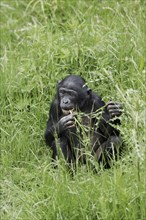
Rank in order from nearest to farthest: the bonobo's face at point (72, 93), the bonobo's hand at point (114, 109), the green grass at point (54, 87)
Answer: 1. the green grass at point (54, 87)
2. the bonobo's hand at point (114, 109)
3. the bonobo's face at point (72, 93)

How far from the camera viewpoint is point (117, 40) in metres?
7.44

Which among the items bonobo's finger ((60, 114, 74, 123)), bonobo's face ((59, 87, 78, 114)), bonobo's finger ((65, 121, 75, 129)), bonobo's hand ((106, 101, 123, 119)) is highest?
bonobo's face ((59, 87, 78, 114))

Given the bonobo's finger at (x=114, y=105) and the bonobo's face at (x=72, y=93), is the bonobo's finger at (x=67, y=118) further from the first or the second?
the bonobo's finger at (x=114, y=105)

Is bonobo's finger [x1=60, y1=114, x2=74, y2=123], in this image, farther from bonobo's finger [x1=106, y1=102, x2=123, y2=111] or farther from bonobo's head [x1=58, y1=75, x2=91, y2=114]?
bonobo's finger [x1=106, y1=102, x2=123, y2=111]

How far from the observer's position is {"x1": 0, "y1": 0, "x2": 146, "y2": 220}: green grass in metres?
5.34

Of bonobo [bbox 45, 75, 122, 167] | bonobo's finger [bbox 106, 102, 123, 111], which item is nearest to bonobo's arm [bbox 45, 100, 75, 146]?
bonobo [bbox 45, 75, 122, 167]

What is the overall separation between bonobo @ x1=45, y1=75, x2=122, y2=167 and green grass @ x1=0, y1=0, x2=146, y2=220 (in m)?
0.14

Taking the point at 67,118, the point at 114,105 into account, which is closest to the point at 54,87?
the point at 67,118

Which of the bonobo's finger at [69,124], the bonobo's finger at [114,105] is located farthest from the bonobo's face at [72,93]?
the bonobo's finger at [114,105]

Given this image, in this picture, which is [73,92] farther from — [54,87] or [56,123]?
[54,87]

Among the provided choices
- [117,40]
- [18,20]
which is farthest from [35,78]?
[18,20]

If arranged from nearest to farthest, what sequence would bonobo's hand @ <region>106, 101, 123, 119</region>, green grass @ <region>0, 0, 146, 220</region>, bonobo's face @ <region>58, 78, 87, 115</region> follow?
green grass @ <region>0, 0, 146, 220</region>, bonobo's hand @ <region>106, 101, 123, 119</region>, bonobo's face @ <region>58, 78, 87, 115</region>

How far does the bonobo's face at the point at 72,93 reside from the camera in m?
6.54

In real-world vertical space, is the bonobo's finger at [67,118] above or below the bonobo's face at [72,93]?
below
